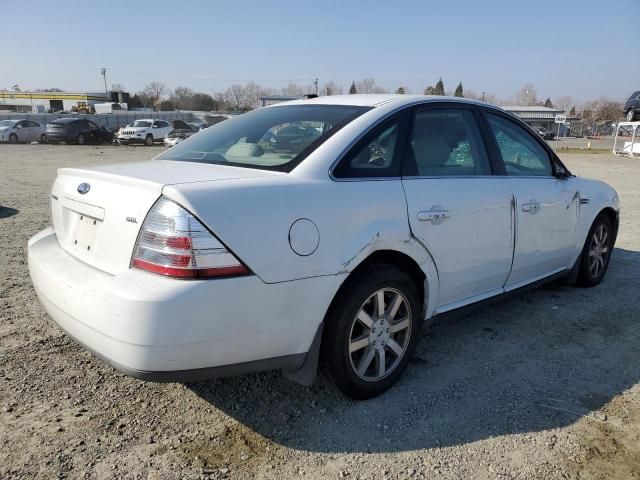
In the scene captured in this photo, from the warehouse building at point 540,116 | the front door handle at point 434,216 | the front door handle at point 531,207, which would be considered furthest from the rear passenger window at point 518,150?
the warehouse building at point 540,116

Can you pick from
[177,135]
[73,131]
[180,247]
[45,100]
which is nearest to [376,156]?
[180,247]

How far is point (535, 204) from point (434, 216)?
1.19 metres

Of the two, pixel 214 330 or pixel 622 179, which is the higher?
pixel 214 330

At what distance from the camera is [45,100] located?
85.8 meters

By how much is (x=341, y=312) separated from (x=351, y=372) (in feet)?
1.20

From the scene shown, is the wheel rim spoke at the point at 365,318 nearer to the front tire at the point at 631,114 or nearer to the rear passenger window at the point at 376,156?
the rear passenger window at the point at 376,156

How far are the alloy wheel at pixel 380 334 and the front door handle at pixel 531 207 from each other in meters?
1.30

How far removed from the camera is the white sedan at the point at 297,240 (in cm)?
216

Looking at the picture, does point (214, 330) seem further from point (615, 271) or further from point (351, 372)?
point (615, 271)

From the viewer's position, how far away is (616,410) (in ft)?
9.43

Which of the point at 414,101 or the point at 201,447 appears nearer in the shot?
the point at 201,447

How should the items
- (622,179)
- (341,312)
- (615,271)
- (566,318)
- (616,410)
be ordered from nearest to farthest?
(341,312)
(616,410)
(566,318)
(615,271)
(622,179)

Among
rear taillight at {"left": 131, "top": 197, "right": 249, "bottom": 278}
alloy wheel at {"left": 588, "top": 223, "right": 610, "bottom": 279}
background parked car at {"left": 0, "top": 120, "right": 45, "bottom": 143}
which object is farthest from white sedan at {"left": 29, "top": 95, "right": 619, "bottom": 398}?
background parked car at {"left": 0, "top": 120, "right": 45, "bottom": 143}

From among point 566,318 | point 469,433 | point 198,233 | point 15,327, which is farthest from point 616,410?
point 15,327
